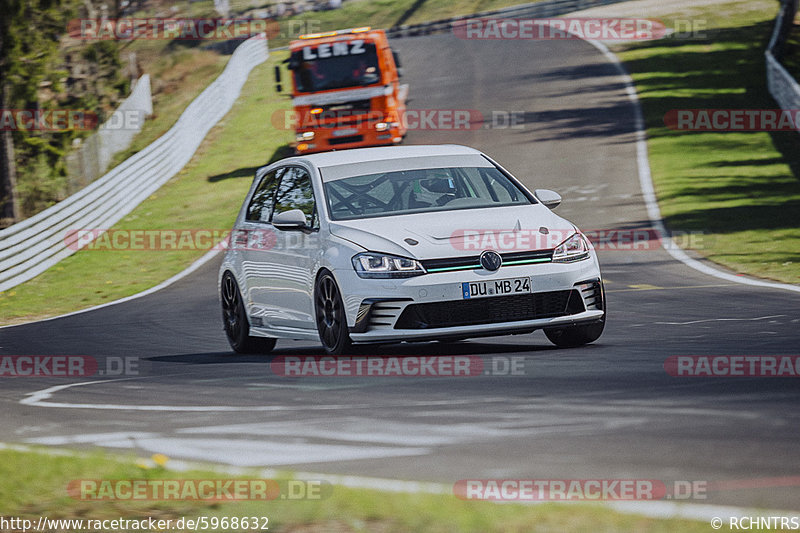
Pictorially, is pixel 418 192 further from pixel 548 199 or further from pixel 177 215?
pixel 177 215

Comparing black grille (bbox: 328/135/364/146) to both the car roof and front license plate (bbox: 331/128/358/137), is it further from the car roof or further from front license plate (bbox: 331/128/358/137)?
the car roof

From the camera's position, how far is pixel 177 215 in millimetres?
27344

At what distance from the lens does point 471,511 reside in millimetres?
4598

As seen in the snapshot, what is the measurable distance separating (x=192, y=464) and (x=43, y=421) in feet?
7.22

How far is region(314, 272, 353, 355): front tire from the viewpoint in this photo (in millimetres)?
9398

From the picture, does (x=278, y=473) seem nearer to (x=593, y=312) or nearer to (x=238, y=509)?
(x=238, y=509)

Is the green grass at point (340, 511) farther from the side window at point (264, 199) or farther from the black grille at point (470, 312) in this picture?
the side window at point (264, 199)

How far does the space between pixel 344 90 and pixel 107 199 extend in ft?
18.0

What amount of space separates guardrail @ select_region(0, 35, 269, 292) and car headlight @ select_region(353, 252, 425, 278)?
1407 centimetres

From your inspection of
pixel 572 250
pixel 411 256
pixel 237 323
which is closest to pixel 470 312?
pixel 411 256

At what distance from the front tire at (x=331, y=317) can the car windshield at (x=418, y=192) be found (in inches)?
24.2

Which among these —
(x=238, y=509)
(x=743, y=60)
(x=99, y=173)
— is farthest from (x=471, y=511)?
(x=743, y=60)

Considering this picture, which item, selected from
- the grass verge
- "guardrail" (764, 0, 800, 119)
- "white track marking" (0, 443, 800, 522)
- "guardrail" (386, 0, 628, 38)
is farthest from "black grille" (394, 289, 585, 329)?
the grass verge

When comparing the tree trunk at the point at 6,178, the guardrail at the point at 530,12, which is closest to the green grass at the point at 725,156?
the guardrail at the point at 530,12
